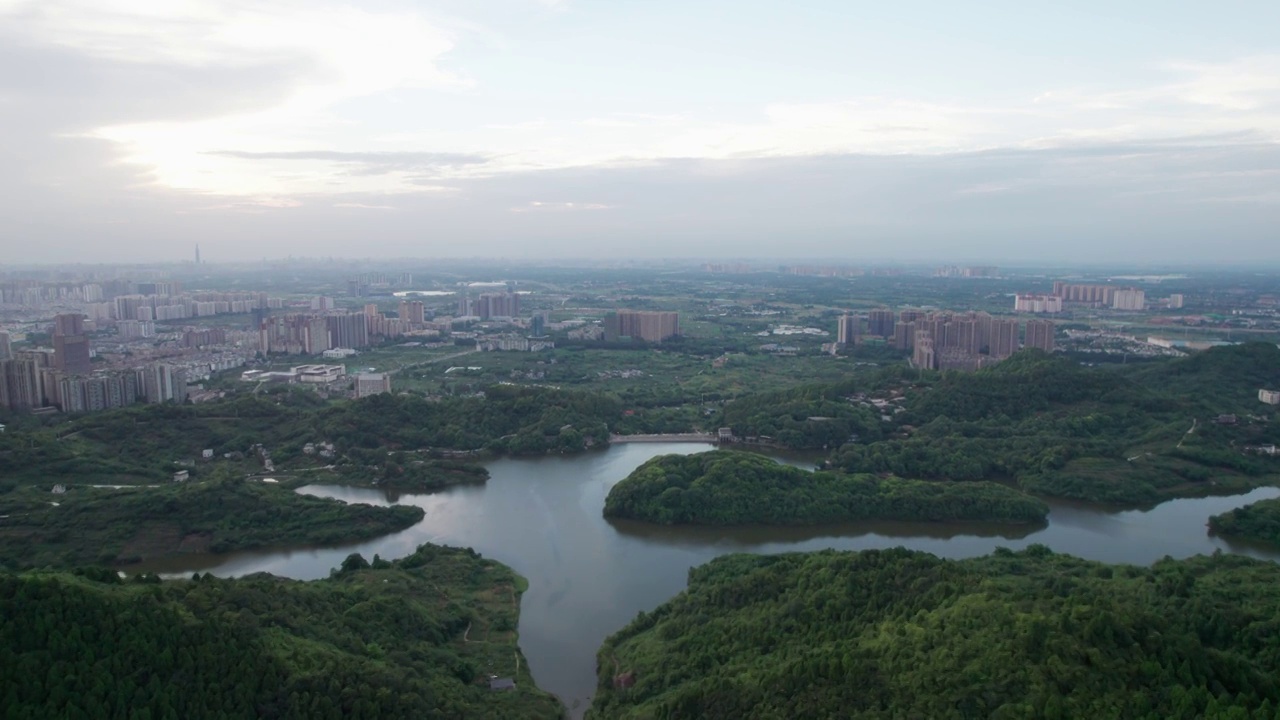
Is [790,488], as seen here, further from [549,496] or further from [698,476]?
[549,496]

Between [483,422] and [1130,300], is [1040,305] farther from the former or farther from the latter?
[483,422]

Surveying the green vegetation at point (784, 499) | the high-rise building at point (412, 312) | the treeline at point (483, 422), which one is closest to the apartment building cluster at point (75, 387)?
the treeline at point (483, 422)

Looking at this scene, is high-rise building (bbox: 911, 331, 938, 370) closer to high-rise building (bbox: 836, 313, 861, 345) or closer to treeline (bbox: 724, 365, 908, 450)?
high-rise building (bbox: 836, 313, 861, 345)

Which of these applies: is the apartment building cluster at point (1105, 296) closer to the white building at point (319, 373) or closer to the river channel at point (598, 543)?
the river channel at point (598, 543)

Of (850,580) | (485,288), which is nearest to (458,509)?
(850,580)

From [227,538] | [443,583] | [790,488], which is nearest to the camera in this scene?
[443,583]

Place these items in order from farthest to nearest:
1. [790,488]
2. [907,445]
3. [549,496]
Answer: [907,445] → [549,496] → [790,488]

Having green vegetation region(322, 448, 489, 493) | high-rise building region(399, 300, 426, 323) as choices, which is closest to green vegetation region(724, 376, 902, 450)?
green vegetation region(322, 448, 489, 493)
